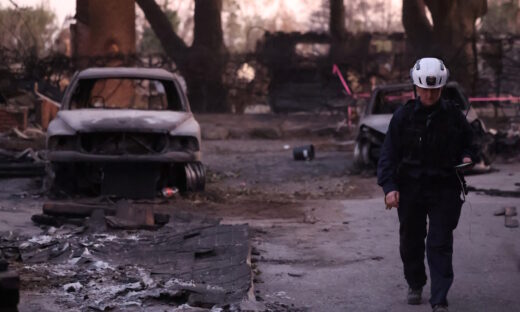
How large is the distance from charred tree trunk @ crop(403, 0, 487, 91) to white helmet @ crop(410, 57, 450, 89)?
23.7m

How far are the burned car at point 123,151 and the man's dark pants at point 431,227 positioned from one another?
6337 millimetres

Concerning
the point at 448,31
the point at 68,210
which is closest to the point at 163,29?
the point at 448,31

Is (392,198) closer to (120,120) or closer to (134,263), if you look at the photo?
(134,263)

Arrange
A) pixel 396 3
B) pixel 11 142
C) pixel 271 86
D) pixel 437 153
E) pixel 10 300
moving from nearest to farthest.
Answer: pixel 10 300 → pixel 437 153 → pixel 11 142 → pixel 271 86 → pixel 396 3

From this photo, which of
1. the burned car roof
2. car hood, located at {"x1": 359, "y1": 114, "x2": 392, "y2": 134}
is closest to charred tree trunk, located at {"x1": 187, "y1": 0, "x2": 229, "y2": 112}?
car hood, located at {"x1": 359, "y1": 114, "x2": 392, "y2": 134}

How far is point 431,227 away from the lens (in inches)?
272

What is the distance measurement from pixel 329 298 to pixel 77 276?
6.22 ft

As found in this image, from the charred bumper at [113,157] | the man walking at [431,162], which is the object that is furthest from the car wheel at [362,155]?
the man walking at [431,162]

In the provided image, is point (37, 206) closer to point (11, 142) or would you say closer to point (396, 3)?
point (11, 142)

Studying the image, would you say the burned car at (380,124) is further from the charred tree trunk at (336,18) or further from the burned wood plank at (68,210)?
the charred tree trunk at (336,18)

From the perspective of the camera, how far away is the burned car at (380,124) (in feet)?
56.2

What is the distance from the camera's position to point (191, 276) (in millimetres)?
7809

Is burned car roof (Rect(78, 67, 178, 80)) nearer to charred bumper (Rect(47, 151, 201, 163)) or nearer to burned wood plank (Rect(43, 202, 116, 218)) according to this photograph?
charred bumper (Rect(47, 151, 201, 163))

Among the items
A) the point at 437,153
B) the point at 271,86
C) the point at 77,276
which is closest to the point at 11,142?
the point at 271,86
